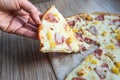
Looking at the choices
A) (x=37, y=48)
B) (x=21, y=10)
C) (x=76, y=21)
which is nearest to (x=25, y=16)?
(x=21, y=10)

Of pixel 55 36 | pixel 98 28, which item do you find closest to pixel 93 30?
pixel 98 28

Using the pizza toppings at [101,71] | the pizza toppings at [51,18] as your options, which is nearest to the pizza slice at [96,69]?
the pizza toppings at [101,71]

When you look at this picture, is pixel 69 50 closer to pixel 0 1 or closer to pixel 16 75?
pixel 16 75

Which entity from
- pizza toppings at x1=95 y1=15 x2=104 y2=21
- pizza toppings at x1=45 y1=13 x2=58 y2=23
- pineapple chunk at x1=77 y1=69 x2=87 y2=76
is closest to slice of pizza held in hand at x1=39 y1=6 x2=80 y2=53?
pizza toppings at x1=45 y1=13 x2=58 y2=23

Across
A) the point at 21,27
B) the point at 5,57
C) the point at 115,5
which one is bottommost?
the point at 5,57

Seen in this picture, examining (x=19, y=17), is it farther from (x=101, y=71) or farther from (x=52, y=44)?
(x=101, y=71)

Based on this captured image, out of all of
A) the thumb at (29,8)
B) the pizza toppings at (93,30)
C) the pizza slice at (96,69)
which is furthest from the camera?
the pizza toppings at (93,30)

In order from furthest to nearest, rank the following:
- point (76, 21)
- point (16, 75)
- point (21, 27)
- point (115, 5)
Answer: point (115, 5) → point (76, 21) → point (21, 27) → point (16, 75)

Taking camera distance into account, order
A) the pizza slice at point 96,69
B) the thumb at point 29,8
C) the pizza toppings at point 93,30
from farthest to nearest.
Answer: the pizza toppings at point 93,30 < the thumb at point 29,8 < the pizza slice at point 96,69

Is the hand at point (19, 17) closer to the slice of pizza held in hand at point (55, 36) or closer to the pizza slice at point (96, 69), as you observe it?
the slice of pizza held in hand at point (55, 36)
